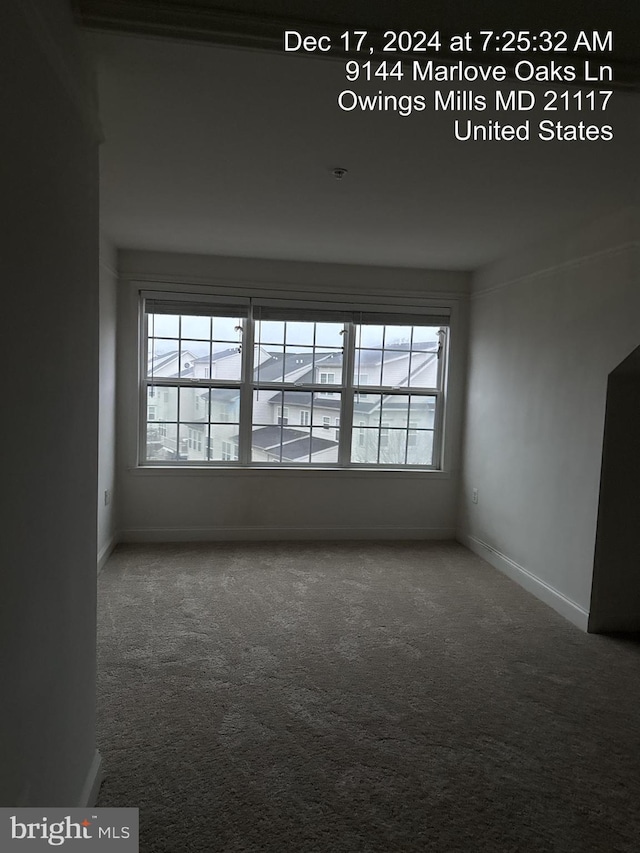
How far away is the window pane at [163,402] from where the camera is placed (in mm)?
4934

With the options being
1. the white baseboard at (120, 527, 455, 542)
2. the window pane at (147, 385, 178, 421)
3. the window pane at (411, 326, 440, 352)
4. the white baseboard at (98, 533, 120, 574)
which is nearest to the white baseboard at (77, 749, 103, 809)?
the white baseboard at (98, 533, 120, 574)

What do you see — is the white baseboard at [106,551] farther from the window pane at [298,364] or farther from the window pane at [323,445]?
the window pane at [298,364]

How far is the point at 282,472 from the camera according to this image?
5.07m

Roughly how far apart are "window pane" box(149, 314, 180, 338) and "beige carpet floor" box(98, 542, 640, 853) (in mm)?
1990

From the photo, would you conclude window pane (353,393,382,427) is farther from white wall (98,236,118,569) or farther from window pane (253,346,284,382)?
white wall (98,236,118,569)

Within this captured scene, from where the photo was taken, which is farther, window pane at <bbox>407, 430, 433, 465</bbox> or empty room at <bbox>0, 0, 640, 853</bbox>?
window pane at <bbox>407, 430, 433, 465</bbox>

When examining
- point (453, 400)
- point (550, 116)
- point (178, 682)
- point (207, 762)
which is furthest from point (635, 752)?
point (453, 400)

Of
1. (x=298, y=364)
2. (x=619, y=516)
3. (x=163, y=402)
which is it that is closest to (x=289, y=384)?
(x=298, y=364)

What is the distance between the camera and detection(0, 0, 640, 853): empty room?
63.3 inches

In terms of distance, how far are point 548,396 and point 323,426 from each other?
2.02 m

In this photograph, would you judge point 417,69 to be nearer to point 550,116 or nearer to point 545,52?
point 545,52

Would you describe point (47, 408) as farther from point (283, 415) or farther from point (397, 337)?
point (397, 337)

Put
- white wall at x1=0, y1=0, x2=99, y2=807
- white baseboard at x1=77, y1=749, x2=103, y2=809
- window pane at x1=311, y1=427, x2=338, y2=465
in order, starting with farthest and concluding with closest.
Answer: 1. window pane at x1=311, y1=427, x2=338, y2=465
2. white baseboard at x1=77, y1=749, x2=103, y2=809
3. white wall at x1=0, y1=0, x2=99, y2=807

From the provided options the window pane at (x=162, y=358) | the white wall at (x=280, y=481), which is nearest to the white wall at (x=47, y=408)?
the white wall at (x=280, y=481)
